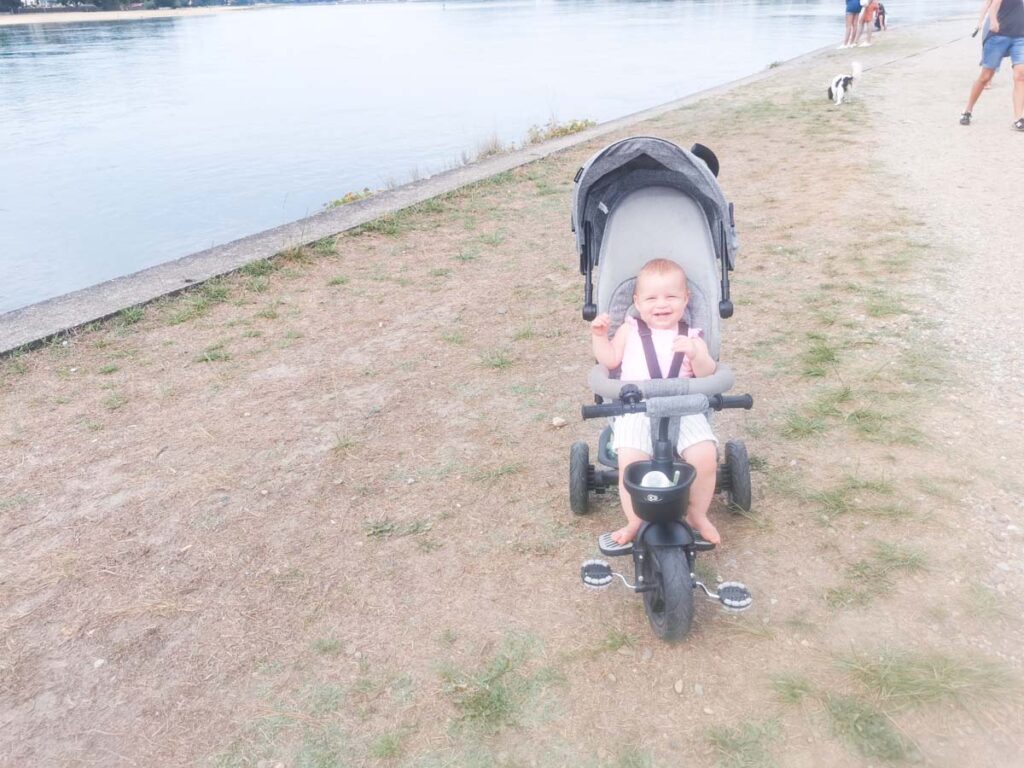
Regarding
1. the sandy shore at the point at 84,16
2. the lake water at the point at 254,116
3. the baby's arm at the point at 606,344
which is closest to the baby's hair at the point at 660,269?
the baby's arm at the point at 606,344

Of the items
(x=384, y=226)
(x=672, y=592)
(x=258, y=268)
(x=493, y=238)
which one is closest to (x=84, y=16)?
(x=384, y=226)

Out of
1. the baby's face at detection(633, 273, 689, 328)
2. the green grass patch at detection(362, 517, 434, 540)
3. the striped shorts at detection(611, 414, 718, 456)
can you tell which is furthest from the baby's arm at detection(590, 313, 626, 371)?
the green grass patch at detection(362, 517, 434, 540)

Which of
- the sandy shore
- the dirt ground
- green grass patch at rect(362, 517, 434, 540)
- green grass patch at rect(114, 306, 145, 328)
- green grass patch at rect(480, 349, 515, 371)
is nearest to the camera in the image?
the dirt ground

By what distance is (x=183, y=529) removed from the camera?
11.2 ft

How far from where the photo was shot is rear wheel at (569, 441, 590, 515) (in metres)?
3.29

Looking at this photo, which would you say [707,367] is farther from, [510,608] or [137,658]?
[137,658]

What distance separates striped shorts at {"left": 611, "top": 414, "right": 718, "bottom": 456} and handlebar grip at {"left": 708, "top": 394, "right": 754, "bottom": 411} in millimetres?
108

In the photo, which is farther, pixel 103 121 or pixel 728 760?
pixel 103 121

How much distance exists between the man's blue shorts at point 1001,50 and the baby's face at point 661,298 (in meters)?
8.50

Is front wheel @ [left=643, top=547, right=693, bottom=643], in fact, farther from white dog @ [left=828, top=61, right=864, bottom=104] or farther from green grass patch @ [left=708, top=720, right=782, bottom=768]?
white dog @ [left=828, top=61, right=864, bottom=104]

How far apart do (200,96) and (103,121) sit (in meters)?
3.96

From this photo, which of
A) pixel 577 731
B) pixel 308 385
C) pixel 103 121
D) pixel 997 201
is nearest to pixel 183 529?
pixel 308 385

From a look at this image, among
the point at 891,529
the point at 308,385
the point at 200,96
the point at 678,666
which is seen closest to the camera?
the point at 678,666

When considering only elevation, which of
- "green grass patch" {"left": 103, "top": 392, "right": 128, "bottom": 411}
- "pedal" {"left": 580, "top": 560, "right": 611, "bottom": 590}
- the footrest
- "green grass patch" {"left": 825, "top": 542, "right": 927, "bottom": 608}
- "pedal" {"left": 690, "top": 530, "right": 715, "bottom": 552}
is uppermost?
"pedal" {"left": 690, "top": 530, "right": 715, "bottom": 552}
